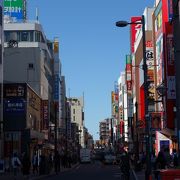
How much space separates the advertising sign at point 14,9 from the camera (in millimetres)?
94688

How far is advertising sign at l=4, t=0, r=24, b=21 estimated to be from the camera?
311ft

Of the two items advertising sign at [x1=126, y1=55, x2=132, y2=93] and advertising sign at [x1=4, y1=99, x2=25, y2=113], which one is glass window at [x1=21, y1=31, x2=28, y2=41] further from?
advertising sign at [x1=126, y1=55, x2=132, y2=93]

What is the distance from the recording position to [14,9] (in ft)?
320

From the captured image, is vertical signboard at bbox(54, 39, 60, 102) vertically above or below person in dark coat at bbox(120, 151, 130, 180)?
above

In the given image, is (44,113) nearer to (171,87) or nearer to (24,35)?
(24,35)

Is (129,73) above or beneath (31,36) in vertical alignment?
beneath

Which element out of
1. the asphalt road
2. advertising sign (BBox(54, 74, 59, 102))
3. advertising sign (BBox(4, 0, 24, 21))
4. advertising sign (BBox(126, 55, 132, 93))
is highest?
advertising sign (BBox(4, 0, 24, 21))

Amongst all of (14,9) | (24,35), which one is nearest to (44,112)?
(24,35)

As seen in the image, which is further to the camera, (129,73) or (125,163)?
(129,73)

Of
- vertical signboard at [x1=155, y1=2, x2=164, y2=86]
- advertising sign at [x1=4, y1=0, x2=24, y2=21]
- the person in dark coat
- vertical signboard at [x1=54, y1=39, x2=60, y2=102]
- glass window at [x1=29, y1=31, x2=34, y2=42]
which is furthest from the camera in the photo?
vertical signboard at [x1=54, y1=39, x2=60, y2=102]

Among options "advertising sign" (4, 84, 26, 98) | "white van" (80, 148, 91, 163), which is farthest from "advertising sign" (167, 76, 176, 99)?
"white van" (80, 148, 91, 163)

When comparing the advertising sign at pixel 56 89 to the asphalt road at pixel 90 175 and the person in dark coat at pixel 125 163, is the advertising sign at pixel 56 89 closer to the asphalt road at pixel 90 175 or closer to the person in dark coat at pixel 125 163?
the asphalt road at pixel 90 175

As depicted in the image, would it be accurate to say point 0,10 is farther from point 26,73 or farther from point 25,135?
point 26,73

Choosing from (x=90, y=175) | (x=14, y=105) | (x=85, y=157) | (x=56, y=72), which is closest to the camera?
(x=90, y=175)
